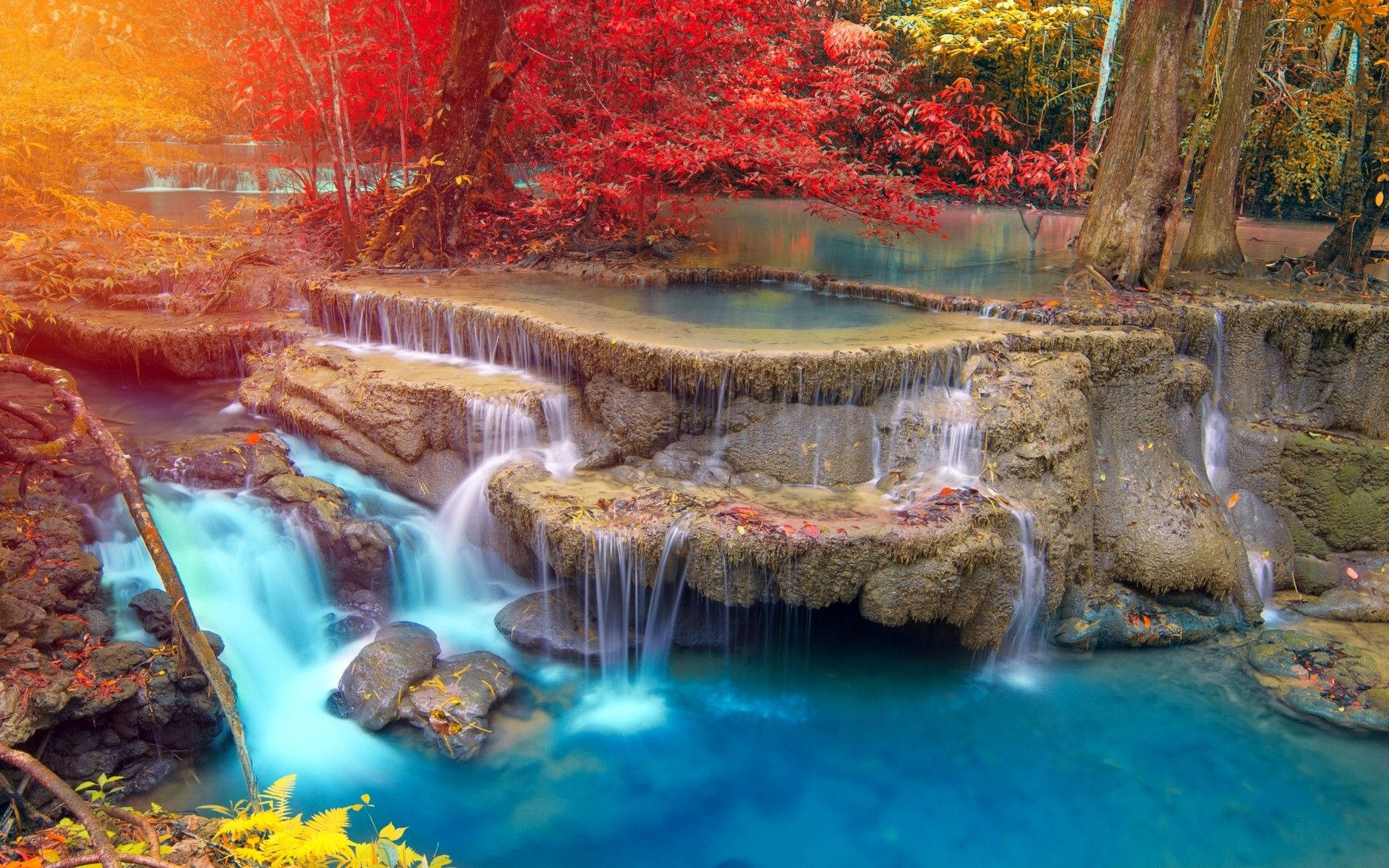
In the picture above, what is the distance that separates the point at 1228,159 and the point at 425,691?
992 cm

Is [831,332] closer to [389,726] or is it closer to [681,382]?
[681,382]

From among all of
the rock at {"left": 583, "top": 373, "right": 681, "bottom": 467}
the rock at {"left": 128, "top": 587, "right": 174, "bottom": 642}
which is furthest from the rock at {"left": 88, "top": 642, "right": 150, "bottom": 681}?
the rock at {"left": 583, "top": 373, "right": 681, "bottom": 467}

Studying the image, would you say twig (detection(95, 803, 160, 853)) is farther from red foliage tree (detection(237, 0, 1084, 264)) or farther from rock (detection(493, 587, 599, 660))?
red foliage tree (detection(237, 0, 1084, 264))

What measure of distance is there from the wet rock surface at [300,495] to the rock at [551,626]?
1.06 metres

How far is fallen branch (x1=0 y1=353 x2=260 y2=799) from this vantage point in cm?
468

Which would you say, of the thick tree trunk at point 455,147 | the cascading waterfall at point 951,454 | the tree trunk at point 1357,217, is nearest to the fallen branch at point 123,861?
the cascading waterfall at point 951,454

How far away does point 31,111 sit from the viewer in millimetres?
9508

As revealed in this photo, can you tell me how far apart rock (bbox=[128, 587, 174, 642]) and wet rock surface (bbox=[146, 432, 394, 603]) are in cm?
112

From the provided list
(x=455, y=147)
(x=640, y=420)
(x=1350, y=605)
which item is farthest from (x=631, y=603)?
(x=455, y=147)

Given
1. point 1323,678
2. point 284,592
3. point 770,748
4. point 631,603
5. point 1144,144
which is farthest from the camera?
point 1144,144

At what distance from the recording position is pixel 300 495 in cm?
667

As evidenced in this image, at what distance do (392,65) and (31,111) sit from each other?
3.88 metres

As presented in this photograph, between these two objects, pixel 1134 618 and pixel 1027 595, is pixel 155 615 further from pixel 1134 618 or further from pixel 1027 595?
pixel 1134 618

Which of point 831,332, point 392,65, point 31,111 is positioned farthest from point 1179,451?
point 31,111
